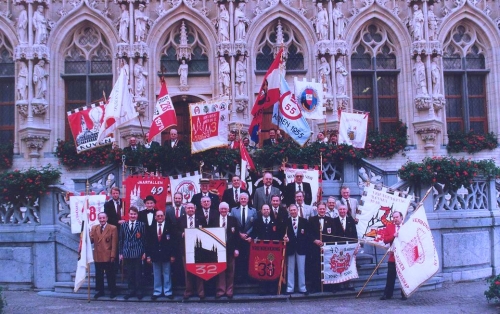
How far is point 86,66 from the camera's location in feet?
68.1

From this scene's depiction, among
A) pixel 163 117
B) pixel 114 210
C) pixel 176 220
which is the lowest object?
pixel 176 220

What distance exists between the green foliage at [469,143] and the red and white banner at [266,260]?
1187 cm

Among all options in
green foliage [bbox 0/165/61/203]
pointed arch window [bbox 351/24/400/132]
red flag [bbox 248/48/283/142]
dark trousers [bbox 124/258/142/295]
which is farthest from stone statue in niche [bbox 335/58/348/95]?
dark trousers [bbox 124/258/142/295]

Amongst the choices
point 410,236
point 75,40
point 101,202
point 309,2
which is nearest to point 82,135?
point 101,202

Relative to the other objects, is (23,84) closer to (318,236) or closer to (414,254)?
(318,236)

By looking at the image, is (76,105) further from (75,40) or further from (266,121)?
(266,121)

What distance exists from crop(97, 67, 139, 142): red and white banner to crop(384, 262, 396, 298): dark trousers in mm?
7687

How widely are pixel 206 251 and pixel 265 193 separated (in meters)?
2.04

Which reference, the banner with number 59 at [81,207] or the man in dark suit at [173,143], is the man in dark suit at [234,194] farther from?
the banner with number 59 at [81,207]

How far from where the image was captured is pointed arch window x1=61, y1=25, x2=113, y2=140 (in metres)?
20.7

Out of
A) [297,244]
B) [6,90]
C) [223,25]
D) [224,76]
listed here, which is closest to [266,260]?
[297,244]

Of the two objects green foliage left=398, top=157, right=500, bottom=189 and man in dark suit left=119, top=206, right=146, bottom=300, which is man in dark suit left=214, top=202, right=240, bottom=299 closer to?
man in dark suit left=119, top=206, right=146, bottom=300

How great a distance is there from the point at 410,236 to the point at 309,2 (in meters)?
12.5

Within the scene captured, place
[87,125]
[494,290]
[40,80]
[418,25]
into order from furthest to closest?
1. [418,25]
2. [40,80]
3. [87,125]
4. [494,290]
